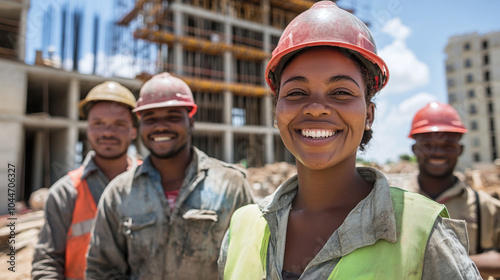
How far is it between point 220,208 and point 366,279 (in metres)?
1.67

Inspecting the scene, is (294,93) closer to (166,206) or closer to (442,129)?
(166,206)

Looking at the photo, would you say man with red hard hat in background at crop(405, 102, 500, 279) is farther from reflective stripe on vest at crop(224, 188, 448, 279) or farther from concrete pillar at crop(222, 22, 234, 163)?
concrete pillar at crop(222, 22, 234, 163)

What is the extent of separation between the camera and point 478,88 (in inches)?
1818

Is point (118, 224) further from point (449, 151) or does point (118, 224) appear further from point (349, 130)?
point (449, 151)

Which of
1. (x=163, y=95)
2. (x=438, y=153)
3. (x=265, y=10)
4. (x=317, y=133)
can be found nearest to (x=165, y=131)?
(x=163, y=95)

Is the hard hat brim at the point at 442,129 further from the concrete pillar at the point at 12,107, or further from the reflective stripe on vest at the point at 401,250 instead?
the concrete pillar at the point at 12,107

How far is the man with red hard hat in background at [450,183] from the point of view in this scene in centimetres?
271

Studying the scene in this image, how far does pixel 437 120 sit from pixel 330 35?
7.48 feet

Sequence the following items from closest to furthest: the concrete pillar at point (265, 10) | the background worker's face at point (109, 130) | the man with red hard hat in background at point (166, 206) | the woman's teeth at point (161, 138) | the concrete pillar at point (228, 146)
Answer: the man with red hard hat in background at point (166, 206)
the woman's teeth at point (161, 138)
the background worker's face at point (109, 130)
the concrete pillar at point (228, 146)
the concrete pillar at point (265, 10)

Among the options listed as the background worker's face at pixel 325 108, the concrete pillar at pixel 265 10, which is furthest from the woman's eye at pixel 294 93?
the concrete pillar at pixel 265 10

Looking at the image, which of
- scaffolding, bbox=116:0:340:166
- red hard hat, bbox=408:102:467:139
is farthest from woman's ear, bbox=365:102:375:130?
scaffolding, bbox=116:0:340:166

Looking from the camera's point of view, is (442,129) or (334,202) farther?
(442,129)

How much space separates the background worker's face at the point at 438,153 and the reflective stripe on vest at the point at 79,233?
3.20 meters

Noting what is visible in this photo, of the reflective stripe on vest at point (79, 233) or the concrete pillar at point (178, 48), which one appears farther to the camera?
the concrete pillar at point (178, 48)
